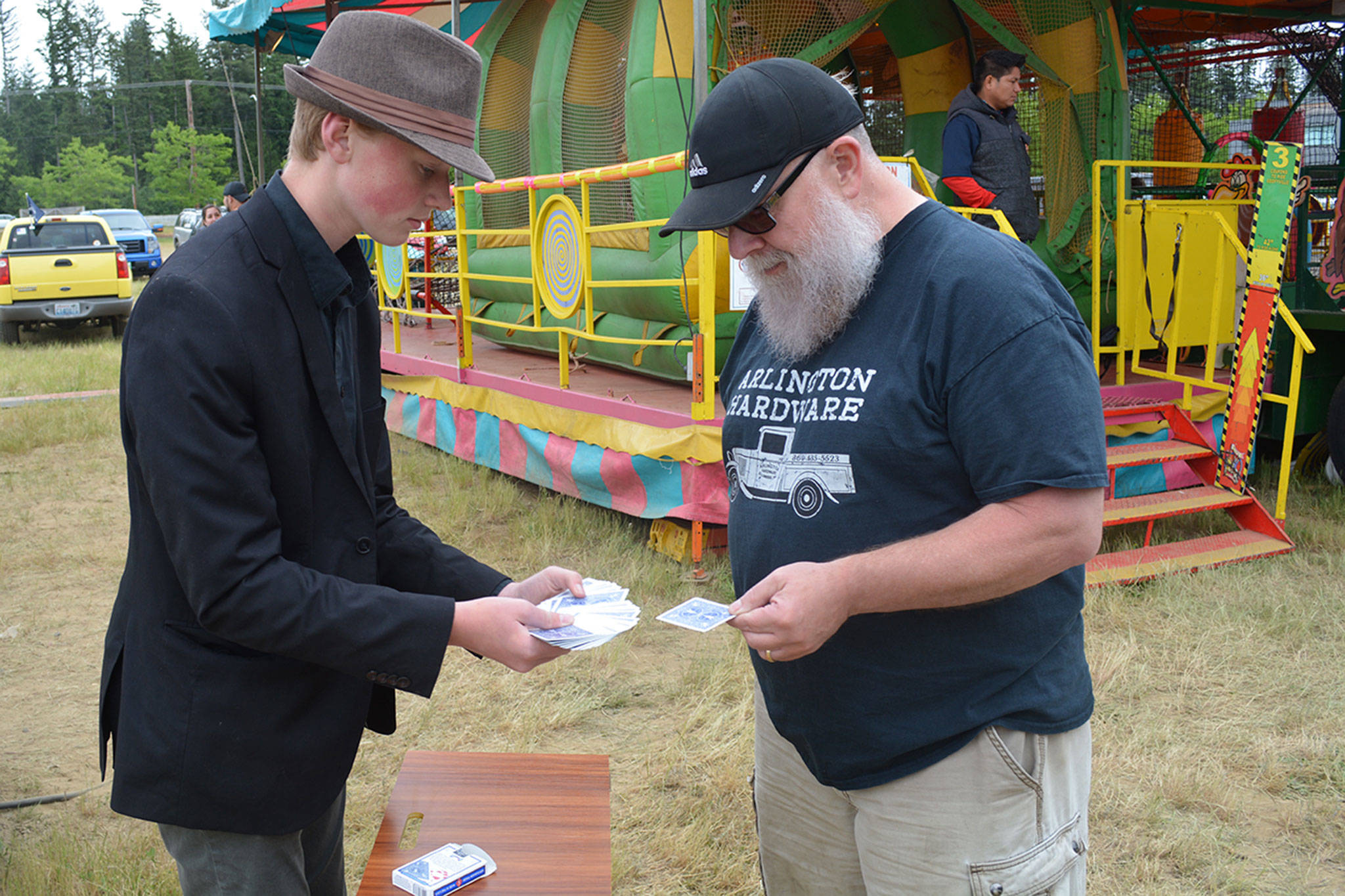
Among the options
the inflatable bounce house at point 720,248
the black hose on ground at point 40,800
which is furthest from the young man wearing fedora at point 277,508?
the inflatable bounce house at point 720,248

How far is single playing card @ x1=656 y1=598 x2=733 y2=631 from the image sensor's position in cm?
214

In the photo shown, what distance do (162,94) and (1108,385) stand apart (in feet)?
253

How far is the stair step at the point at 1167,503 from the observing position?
218 inches

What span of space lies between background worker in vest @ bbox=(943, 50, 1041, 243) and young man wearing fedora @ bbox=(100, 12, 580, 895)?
16.4 feet

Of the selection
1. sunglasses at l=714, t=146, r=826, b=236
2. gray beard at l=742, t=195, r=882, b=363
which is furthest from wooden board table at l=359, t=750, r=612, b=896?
sunglasses at l=714, t=146, r=826, b=236

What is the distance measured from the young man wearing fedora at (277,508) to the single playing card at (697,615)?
0.36m

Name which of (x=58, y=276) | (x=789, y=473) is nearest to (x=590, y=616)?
(x=789, y=473)

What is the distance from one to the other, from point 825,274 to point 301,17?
9.14 m

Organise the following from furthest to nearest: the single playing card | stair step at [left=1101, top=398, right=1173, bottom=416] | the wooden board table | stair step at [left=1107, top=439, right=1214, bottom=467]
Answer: stair step at [left=1101, top=398, right=1173, bottom=416]
stair step at [left=1107, top=439, right=1214, bottom=467]
the wooden board table
the single playing card

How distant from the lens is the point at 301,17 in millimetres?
9500

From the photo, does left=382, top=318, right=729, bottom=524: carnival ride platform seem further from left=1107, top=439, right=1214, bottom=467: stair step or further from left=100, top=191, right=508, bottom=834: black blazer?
left=100, top=191, right=508, bottom=834: black blazer

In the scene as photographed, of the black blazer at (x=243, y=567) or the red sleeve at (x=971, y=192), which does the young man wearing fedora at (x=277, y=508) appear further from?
the red sleeve at (x=971, y=192)

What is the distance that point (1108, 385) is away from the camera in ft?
22.3

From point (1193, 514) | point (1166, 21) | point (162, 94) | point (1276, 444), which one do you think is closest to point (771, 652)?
point (1193, 514)
